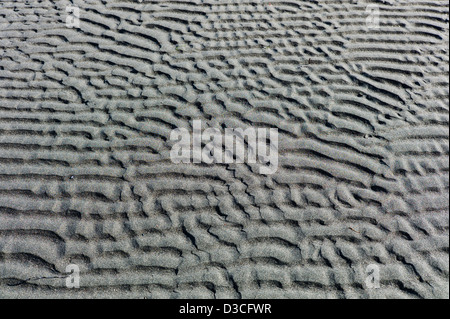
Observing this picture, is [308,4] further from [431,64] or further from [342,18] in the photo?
[431,64]

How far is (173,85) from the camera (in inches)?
180

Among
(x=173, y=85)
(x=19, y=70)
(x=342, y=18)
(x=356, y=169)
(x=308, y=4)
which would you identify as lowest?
(x=356, y=169)

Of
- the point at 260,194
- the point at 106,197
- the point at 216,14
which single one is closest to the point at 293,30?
the point at 216,14

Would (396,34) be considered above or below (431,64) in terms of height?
above

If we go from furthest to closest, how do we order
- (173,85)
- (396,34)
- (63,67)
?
(396,34)
(63,67)
(173,85)

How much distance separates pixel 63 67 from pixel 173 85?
1505 millimetres

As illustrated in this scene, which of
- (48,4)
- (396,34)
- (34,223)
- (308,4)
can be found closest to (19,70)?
(48,4)

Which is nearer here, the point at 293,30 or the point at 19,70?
the point at 19,70

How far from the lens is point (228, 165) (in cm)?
382

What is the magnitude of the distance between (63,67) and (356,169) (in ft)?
12.4

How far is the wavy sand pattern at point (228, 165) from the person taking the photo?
10.2 feet

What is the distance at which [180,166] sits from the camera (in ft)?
12.5

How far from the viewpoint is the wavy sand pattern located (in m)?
3.12

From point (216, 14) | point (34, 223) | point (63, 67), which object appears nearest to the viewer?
point (34, 223)
